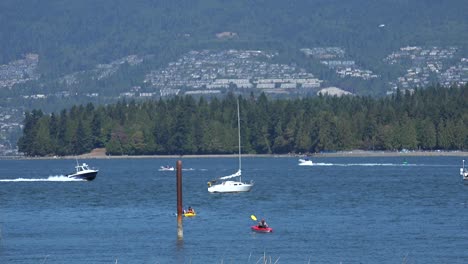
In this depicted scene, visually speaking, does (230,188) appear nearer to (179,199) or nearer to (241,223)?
(241,223)

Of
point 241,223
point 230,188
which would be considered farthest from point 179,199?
point 230,188

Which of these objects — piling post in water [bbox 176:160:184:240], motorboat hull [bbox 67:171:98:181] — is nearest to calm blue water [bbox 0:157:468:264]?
piling post in water [bbox 176:160:184:240]

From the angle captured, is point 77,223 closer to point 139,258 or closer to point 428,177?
point 139,258

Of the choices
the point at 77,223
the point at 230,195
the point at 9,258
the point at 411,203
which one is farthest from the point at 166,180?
the point at 9,258

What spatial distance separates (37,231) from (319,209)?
24785 mm

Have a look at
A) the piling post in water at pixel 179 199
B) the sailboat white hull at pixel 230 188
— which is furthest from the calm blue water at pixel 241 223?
the sailboat white hull at pixel 230 188

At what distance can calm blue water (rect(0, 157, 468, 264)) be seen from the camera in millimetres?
76250

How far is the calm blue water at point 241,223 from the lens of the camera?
7625 centimetres

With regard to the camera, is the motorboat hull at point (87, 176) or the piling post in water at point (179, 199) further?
the motorboat hull at point (87, 176)

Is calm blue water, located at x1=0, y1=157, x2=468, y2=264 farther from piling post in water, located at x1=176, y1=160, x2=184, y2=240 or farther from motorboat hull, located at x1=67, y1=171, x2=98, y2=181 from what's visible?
motorboat hull, located at x1=67, y1=171, x2=98, y2=181

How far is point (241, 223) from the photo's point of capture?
94.1 meters

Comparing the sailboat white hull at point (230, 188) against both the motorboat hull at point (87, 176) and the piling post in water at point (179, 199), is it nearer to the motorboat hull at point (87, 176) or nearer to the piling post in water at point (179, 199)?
the motorboat hull at point (87, 176)

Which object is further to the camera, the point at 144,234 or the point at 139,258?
the point at 144,234

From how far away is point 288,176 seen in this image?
6831 inches
